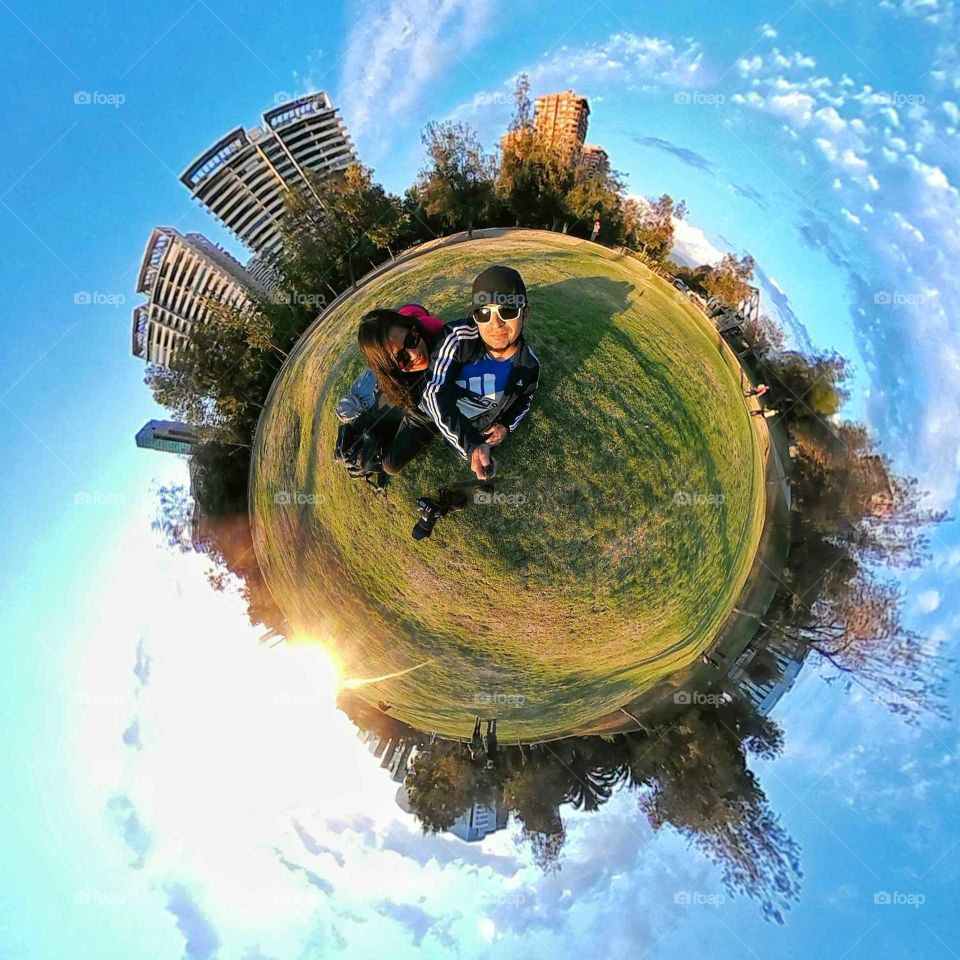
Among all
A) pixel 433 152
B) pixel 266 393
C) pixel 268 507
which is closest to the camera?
pixel 268 507

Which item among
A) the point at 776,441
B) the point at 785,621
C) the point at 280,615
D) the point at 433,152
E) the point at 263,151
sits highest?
the point at 263,151

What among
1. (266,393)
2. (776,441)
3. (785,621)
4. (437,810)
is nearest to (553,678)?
(437,810)

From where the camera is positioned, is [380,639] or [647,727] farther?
[647,727]

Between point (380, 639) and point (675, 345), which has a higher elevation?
point (675, 345)

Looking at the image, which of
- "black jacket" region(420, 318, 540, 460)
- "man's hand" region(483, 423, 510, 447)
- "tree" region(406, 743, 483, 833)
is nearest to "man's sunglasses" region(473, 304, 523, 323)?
"black jacket" region(420, 318, 540, 460)

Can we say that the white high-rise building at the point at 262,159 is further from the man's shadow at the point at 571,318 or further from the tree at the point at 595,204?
the man's shadow at the point at 571,318

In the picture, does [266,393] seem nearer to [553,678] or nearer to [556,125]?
[553,678]
